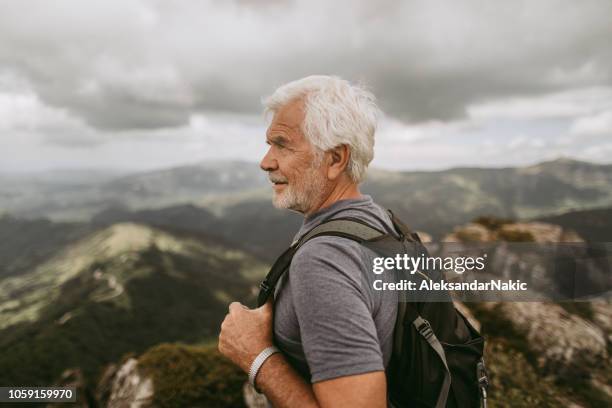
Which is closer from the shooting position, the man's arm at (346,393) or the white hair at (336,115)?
the man's arm at (346,393)

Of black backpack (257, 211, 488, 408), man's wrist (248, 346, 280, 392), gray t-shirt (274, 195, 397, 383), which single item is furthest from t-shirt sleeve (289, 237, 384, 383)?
man's wrist (248, 346, 280, 392)

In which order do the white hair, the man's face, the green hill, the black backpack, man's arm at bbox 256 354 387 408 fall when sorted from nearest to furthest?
man's arm at bbox 256 354 387 408
the black backpack
the white hair
the man's face
the green hill

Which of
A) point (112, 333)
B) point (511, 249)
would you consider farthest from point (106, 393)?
point (112, 333)

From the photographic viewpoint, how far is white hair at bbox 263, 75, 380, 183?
12.1 ft

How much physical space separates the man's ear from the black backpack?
26.3 inches

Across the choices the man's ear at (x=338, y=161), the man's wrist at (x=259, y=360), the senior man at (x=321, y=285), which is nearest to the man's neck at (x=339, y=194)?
the senior man at (x=321, y=285)

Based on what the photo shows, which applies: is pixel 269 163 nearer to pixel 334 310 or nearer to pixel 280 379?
pixel 334 310

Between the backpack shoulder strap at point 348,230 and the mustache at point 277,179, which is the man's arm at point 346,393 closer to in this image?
the backpack shoulder strap at point 348,230

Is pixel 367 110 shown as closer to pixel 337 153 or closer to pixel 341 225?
pixel 337 153

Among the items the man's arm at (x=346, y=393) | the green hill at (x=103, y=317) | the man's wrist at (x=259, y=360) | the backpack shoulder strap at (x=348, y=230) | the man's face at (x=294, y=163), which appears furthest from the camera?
the green hill at (x=103, y=317)

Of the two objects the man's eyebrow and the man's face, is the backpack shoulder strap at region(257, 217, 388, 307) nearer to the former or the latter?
the man's face

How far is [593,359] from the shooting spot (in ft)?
31.0

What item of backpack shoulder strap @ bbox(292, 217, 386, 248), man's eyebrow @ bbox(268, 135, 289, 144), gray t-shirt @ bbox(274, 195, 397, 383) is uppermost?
man's eyebrow @ bbox(268, 135, 289, 144)

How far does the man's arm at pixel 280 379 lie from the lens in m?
2.65
